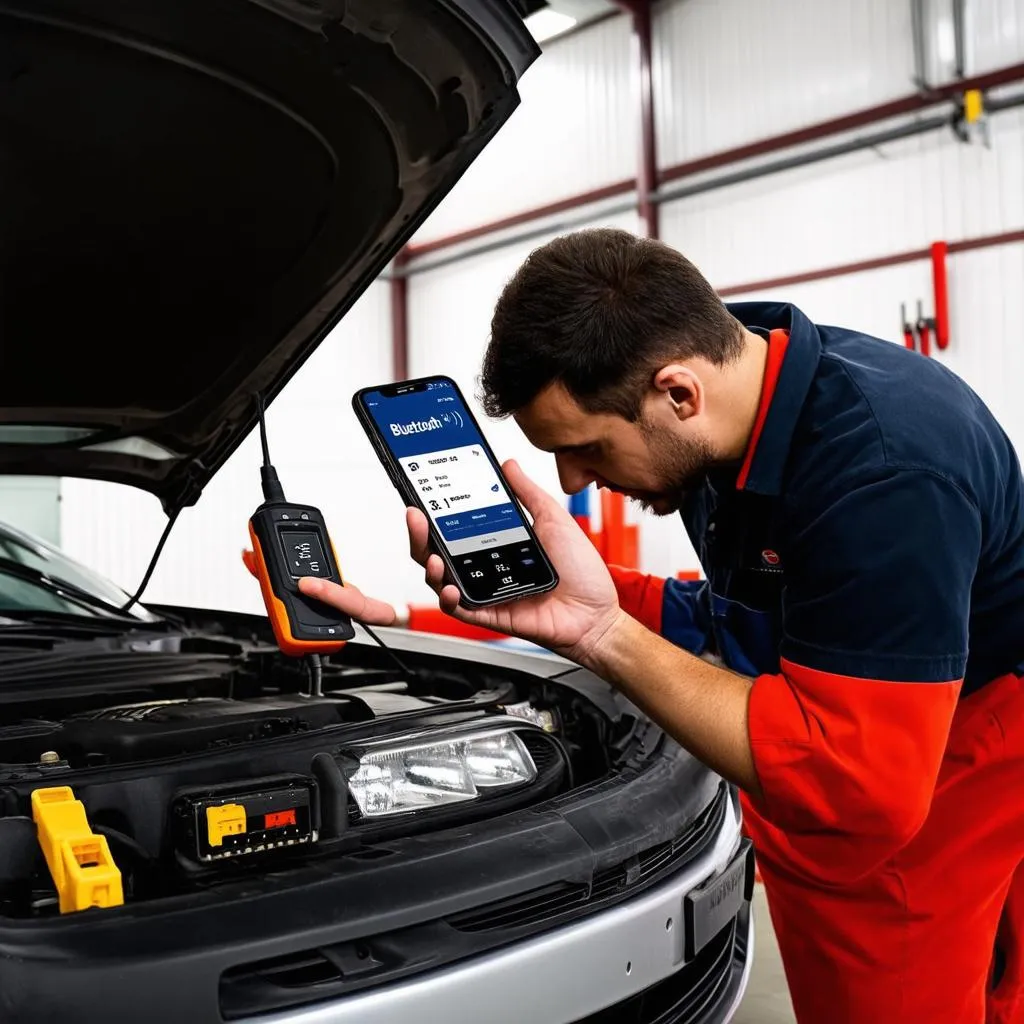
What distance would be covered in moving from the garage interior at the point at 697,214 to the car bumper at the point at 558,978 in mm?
4280

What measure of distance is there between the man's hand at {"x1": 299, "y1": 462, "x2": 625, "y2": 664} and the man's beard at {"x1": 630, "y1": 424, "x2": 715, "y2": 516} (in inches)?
6.0

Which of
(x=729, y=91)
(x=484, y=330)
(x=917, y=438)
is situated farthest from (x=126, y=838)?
(x=484, y=330)

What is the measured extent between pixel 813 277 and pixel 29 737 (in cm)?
597

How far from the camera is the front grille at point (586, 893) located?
1.13 meters

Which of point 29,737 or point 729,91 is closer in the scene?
point 29,737

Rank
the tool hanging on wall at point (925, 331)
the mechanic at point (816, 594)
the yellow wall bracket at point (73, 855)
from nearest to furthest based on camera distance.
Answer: the yellow wall bracket at point (73, 855)
the mechanic at point (816, 594)
the tool hanging on wall at point (925, 331)

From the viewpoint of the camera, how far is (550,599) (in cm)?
119

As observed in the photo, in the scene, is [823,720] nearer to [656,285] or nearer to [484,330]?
[656,285]

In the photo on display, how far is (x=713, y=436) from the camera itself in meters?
1.30

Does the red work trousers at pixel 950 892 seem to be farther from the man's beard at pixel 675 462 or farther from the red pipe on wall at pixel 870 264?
the red pipe on wall at pixel 870 264

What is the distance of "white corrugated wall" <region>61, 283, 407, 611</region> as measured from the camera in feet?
23.6

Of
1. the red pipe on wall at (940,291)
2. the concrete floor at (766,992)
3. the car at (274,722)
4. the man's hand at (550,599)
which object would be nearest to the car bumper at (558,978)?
the car at (274,722)

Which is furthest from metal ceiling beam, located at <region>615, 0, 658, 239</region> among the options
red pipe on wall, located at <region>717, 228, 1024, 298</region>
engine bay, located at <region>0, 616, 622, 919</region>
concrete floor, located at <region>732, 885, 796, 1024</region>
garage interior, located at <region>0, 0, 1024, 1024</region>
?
engine bay, located at <region>0, 616, 622, 919</region>

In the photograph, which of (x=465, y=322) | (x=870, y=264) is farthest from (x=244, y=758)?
(x=465, y=322)
